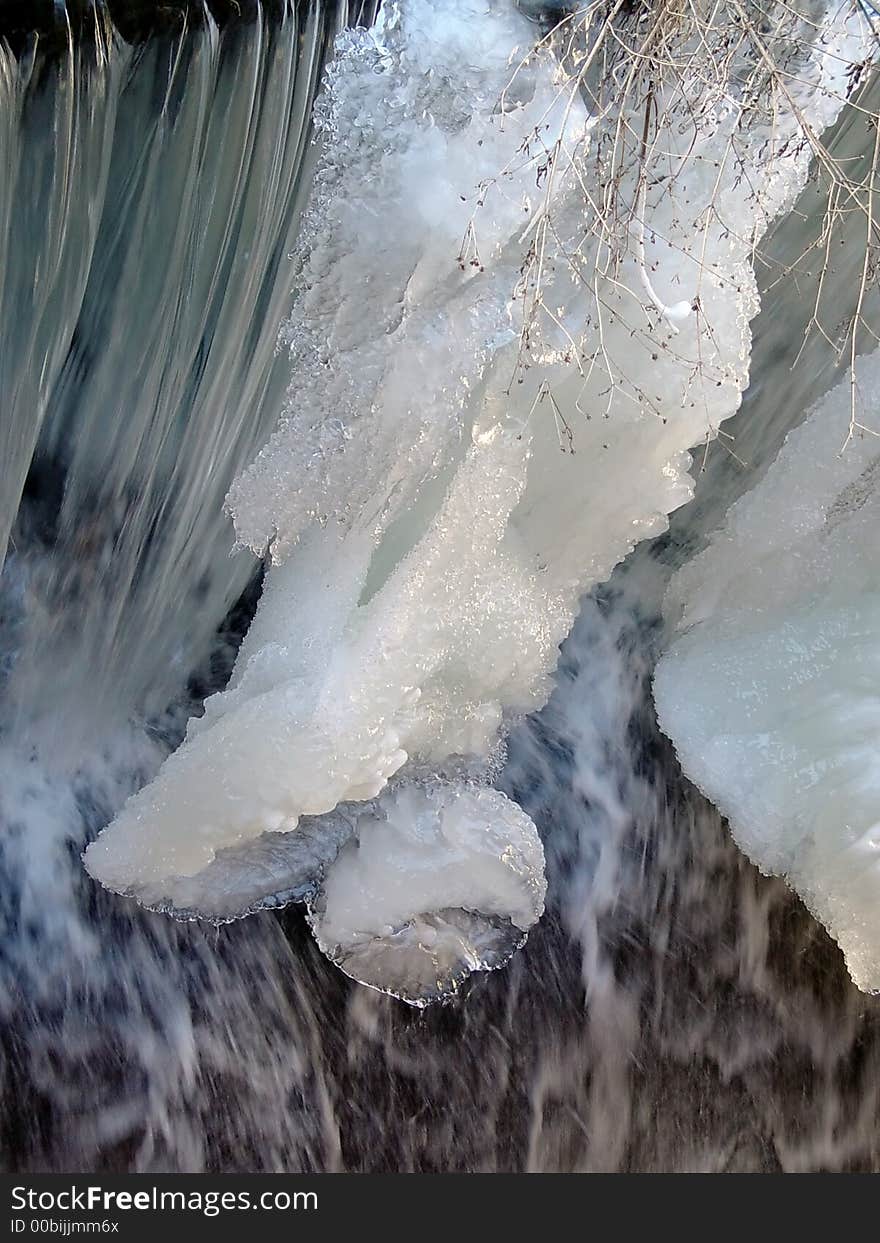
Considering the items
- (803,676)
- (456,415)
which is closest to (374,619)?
(456,415)

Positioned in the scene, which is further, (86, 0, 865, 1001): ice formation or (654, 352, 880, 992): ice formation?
(654, 352, 880, 992): ice formation

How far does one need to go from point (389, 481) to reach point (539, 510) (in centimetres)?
28

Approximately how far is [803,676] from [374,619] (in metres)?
0.74

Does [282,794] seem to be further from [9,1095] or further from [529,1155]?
[529,1155]

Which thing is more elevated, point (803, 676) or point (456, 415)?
point (456, 415)

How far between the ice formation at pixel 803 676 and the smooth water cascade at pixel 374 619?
138 millimetres

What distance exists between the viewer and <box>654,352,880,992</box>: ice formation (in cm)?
182

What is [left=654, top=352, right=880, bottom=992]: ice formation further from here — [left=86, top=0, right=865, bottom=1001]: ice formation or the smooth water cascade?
[left=86, top=0, right=865, bottom=1001]: ice formation

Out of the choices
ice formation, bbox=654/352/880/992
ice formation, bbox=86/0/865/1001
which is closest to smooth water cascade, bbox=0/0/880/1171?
ice formation, bbox=86/0/865/1001

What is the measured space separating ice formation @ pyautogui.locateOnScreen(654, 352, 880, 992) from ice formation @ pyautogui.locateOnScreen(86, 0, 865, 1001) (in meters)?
0.34

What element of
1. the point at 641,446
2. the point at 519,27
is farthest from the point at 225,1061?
the point at 519,27

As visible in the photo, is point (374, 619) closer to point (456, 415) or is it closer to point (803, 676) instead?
point (456, 415)

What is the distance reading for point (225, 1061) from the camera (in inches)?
74.1

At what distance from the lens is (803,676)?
1.90 metres
